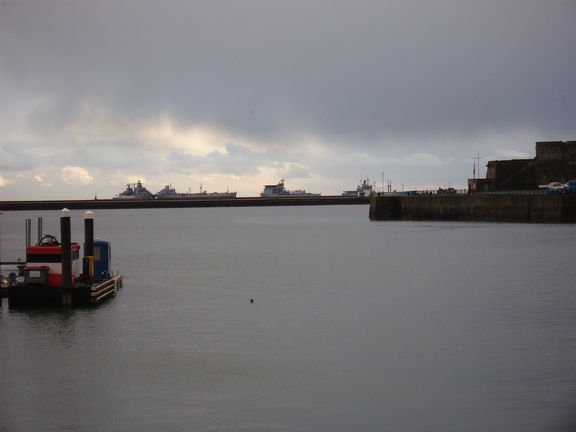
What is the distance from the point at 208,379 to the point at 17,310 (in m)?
13.1

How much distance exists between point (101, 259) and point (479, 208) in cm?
6369

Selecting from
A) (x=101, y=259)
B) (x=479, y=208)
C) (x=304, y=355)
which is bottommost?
(x=304, y=355)

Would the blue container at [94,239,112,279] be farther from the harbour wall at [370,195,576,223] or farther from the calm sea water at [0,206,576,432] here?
the harbour wall at [370,195,576,223]

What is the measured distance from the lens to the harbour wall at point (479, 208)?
265 feet

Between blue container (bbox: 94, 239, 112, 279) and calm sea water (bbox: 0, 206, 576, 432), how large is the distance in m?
1.49

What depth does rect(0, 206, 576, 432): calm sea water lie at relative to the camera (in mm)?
16938

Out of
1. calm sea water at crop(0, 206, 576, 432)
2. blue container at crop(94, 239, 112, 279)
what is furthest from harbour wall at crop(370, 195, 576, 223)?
blue container at crop(94, 239, 112, 279)

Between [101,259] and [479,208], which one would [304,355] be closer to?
[101,259]

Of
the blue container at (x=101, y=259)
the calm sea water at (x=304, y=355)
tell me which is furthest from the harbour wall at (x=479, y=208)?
the blue container at (x=101, y=259)

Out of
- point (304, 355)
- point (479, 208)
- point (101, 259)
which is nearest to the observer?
point (304, 355)

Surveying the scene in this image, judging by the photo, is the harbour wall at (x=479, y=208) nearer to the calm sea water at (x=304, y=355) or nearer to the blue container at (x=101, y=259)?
the calm sea water at (x=304, y=355)

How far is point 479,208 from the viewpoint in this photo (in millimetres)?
90438

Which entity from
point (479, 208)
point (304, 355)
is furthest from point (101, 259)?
point (479, 208)

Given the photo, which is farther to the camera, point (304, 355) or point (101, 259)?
point (101, 259)
